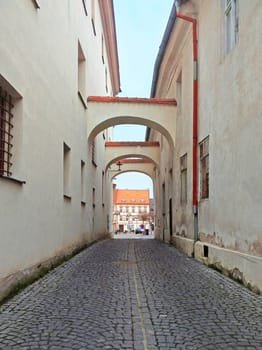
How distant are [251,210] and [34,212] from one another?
3488 millimetres

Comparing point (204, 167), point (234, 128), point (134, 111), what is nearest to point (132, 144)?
point (134, 111)

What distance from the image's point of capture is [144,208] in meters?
113

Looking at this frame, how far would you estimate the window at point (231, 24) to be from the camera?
859 cm

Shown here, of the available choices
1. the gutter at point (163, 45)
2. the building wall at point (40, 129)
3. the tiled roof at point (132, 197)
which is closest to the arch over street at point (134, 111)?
the gutter at point (163, 45)

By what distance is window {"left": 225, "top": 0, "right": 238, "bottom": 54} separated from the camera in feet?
28.2

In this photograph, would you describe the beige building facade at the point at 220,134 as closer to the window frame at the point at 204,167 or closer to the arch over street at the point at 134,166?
the window frame at the point at 204,167

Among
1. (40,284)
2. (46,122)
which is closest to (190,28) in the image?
(46,122)

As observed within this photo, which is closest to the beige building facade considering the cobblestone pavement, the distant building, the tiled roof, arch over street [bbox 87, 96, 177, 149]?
arch over street [bbox 87, 96, 177, 149]

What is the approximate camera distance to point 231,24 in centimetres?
892

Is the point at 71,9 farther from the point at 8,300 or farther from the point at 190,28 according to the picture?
the point at 8,300

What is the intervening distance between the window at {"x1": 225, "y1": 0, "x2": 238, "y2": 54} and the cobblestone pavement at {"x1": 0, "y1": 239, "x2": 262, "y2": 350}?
4373mm

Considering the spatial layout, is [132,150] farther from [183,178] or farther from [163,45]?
[183,178]

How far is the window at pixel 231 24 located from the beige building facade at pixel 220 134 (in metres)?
0.02

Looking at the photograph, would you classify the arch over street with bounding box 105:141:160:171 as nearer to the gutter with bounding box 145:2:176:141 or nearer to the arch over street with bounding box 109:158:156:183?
the gutter with bounding box 145:2:176:141
